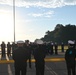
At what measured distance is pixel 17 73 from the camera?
1300cm

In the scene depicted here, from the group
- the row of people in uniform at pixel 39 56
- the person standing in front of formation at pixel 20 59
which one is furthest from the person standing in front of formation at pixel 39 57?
the person standing in front of formation at pixel 20 59

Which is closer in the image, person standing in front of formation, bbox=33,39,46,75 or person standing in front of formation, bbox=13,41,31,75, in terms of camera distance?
person standing in front of formation, bbox=13,41,31,75

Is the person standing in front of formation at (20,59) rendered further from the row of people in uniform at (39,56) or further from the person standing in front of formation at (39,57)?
the person standing in front of formation at (39,57)

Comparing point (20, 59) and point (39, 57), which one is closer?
point (20, 59)

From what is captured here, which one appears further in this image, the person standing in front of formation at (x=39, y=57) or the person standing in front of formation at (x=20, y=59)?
the person standing in front of formation at (x=39, y=57)

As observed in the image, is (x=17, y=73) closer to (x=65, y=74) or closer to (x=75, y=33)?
(x=65, y=74)

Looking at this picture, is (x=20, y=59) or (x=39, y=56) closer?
(x=20, y=59)

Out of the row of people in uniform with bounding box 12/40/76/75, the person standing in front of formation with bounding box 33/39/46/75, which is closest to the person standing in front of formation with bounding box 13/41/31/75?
the row of people in uniform with bounding box 12/40/76/75

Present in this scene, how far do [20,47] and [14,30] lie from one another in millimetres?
30282

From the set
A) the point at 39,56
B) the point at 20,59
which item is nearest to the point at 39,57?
the point at 39,56

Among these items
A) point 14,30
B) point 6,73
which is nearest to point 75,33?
point 14,30

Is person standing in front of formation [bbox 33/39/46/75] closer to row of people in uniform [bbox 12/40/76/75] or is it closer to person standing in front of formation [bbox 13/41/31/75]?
row of people in uniform [bbox 12/40/76/75]

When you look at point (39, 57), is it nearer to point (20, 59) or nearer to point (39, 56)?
point (39, 56)

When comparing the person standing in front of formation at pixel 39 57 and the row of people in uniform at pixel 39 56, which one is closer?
the row of people in uniform at pixel 39 56
